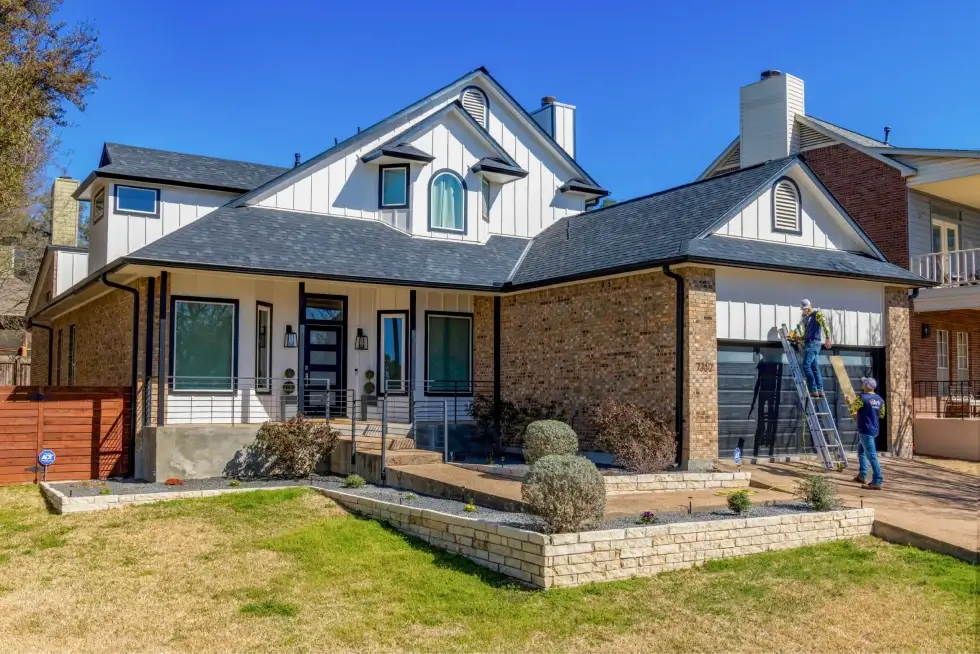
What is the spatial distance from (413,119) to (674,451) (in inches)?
423

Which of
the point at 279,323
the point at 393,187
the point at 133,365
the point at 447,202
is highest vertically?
the point at 393,187

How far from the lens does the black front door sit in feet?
59.5

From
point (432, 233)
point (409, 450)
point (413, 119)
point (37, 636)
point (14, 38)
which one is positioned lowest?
point (37, 636)

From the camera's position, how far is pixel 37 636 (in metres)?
7.68

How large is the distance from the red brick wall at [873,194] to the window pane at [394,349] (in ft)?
36.2

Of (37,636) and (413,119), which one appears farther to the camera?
(413,119)

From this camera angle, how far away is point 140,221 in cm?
1931

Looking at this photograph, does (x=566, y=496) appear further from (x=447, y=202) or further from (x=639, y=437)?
(x=447, y=202)

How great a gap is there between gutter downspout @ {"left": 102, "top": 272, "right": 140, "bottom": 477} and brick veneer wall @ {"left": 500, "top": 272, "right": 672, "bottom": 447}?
7.28 m

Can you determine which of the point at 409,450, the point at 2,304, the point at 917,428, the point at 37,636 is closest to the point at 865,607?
the point at 37,636

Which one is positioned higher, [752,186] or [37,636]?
[752,186]

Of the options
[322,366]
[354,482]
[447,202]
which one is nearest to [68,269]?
[322,366]

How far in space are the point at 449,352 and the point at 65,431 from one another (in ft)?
25.1

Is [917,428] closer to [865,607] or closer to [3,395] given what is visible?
[865,607]
